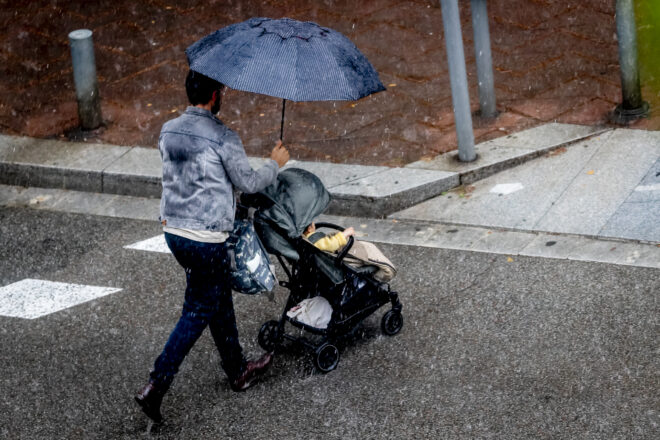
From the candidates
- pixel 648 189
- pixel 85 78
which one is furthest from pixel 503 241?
pixel 85 78

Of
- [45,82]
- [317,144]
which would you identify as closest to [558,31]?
[317,144]

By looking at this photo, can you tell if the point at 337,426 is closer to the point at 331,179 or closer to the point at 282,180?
the point at 282,180

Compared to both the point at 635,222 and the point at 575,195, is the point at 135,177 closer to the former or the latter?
the point at 575,195

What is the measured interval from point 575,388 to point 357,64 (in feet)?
6.19

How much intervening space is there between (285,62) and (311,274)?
3.91ft

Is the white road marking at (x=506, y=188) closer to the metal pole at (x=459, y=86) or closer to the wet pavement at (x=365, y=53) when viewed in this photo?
the metal pole at (x=459, y=86)

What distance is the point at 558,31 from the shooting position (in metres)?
8.98

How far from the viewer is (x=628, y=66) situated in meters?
7.24

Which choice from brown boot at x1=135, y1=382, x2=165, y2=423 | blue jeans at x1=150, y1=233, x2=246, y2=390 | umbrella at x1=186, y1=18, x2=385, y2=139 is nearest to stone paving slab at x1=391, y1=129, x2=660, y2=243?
umbrella at x1=186, y1=18, x2=385, y2=139

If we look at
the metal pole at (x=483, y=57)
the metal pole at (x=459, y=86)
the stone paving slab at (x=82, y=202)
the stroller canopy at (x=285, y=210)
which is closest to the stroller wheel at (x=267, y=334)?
the stroller canopy at (x=285, y=210)

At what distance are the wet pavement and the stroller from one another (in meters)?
2.34

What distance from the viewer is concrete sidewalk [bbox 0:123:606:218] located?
6.73m

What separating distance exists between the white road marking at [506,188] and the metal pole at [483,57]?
111 centimetres

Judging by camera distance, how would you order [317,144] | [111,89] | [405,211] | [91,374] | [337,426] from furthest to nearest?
1. [111,89]
2. [317,144]
3. [405,211]
4. [91,374]
5. [337,426]
